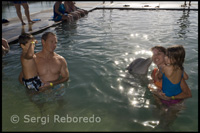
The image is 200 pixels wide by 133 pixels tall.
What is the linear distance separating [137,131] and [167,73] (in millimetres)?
1240

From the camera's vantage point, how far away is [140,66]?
528 centimetres

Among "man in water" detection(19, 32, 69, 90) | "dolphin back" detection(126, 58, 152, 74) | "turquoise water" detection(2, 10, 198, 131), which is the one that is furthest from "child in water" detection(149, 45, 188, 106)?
"man in water" detection(19, 32, 69, 90)

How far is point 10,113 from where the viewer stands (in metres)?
3.88

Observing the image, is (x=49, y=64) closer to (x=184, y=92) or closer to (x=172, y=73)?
(x=172, y=73)

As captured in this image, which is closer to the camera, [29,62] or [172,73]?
[172,73]

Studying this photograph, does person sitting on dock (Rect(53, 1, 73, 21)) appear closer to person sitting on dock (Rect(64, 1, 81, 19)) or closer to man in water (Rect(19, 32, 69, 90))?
person sitting on dock (Rect(64, 1, 81, 19))

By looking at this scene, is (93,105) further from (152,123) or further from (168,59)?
(168,59)

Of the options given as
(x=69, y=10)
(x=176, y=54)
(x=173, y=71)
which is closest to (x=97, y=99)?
(x=173, y=71)

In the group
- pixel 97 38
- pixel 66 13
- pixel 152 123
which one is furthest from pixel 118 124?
pixel 66 13

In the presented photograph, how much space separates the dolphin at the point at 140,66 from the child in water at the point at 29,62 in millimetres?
2688

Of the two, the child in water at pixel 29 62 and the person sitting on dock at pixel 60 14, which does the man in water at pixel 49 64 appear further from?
the person sitting on dock at pixel 60 14

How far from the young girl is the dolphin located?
5.06 feet

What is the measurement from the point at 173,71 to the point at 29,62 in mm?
2895

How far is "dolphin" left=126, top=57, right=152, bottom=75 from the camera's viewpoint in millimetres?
5203
